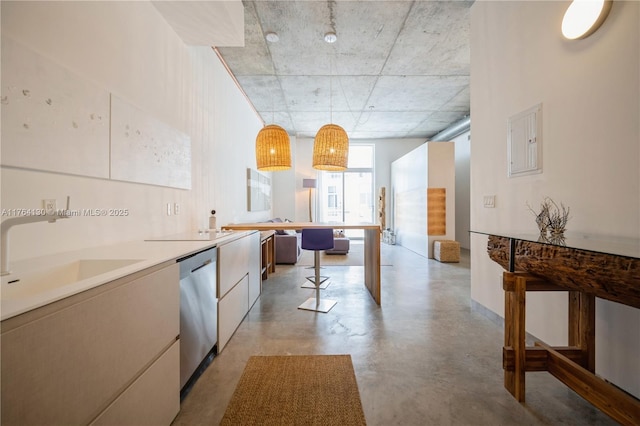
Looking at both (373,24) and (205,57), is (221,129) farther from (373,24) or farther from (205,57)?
(373,24)

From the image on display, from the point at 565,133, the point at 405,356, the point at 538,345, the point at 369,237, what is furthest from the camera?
the point at 369,237

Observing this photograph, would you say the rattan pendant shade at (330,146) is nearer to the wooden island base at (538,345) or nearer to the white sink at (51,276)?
the wooden island base at (538,345)

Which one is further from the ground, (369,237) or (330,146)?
(330,146)

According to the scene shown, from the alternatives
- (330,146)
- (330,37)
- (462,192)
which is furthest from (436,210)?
(330,37)

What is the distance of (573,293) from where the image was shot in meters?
1.66

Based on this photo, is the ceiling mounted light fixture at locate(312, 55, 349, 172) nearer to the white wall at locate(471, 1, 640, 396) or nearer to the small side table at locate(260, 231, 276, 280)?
the white wall at locate(471, 1, 640, 396)

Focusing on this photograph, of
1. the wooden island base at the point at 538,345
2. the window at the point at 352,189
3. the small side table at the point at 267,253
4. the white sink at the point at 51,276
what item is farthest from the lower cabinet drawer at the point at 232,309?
the window at the point at 352,189

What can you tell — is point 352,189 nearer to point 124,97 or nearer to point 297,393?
point 124,97

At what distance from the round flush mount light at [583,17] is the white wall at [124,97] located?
304cm

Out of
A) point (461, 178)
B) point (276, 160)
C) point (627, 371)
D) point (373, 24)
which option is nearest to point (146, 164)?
point (276, 160)

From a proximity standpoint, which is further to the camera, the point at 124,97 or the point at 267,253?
the point at 267,253

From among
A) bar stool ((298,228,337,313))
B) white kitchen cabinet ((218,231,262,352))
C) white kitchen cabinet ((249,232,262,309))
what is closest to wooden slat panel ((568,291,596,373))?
bar stool ((298,228,337,313))

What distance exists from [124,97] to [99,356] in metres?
1.75

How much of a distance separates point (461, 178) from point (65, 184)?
7702 mm
